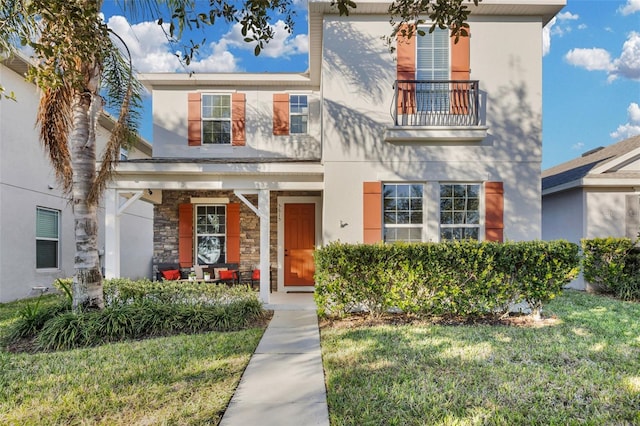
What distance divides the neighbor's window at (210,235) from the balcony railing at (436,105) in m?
5.55

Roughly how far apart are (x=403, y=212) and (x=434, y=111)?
221 centimetres

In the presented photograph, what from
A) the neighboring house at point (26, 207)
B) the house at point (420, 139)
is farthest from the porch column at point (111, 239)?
the neighboring house at point (26, 207)

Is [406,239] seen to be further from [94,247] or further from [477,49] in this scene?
[94,247]

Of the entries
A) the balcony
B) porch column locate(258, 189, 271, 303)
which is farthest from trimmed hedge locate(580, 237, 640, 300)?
porch column locate(258, 189, 271, 303)

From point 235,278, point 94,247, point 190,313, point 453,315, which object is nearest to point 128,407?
point 190,313

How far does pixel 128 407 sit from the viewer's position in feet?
10.7

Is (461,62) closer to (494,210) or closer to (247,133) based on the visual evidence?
(494,210)

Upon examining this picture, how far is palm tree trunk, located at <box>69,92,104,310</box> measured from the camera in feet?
18.7

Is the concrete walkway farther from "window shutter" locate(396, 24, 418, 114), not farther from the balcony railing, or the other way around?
"window shutter" locate(396, 24, 418, 114)

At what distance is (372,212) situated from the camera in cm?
737

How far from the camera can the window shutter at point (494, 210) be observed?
734cm

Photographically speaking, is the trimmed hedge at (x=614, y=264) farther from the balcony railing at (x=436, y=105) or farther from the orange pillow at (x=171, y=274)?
the orange pillow at (x=171, y=274)

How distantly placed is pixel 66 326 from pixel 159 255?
4611 mm

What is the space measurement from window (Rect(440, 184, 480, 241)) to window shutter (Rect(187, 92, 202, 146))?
6583 millimetres
